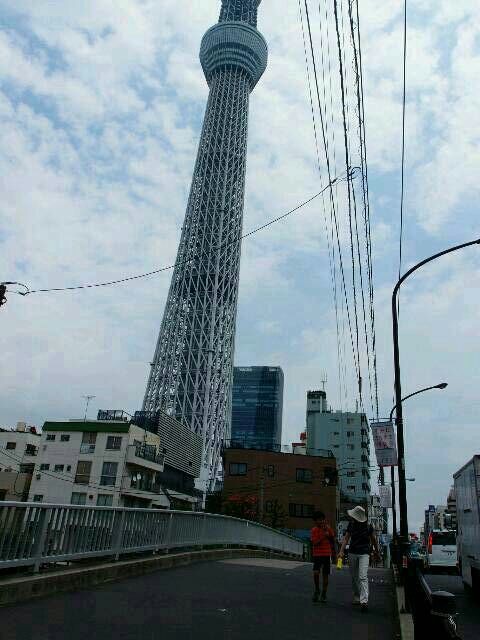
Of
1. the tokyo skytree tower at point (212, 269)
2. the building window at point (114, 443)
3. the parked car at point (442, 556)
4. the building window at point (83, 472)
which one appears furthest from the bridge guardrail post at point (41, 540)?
the tokyo skytree tower at point (212, 269)

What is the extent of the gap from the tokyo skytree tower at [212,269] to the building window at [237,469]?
21.5m

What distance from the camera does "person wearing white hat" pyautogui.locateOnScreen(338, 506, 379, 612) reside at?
8.94 m

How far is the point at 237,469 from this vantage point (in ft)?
199

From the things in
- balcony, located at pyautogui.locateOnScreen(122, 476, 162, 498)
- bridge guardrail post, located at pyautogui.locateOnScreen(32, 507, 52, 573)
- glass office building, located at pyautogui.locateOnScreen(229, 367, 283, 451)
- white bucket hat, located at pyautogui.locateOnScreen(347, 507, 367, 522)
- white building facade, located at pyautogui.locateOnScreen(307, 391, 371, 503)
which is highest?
glass office building, located at pyautogui.locateOnScreen(229, 367, 283, 451)

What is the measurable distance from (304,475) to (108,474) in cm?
2206

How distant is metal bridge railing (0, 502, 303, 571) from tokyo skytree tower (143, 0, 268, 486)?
68.7 m

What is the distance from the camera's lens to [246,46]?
118 metres

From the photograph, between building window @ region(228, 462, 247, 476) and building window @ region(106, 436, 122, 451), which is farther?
building window @ region(228, 462, 247, 476)

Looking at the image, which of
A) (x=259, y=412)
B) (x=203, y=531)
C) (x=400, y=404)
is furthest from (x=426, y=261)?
(x=259, y=412)

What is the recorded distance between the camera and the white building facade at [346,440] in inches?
3597

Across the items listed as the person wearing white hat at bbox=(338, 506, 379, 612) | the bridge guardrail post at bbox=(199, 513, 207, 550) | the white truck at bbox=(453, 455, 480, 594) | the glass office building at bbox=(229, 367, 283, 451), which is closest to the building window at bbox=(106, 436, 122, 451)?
the bridge guardrail post at bbox=(199, 513, 207, 550)

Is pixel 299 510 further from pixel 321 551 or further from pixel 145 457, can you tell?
pixel 321 551

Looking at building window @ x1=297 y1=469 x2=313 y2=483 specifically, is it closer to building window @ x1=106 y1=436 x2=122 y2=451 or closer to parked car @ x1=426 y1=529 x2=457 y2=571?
building window @ x1=106 y1=436 x2=122 y2=451

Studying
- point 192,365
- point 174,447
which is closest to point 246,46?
point 192,365
